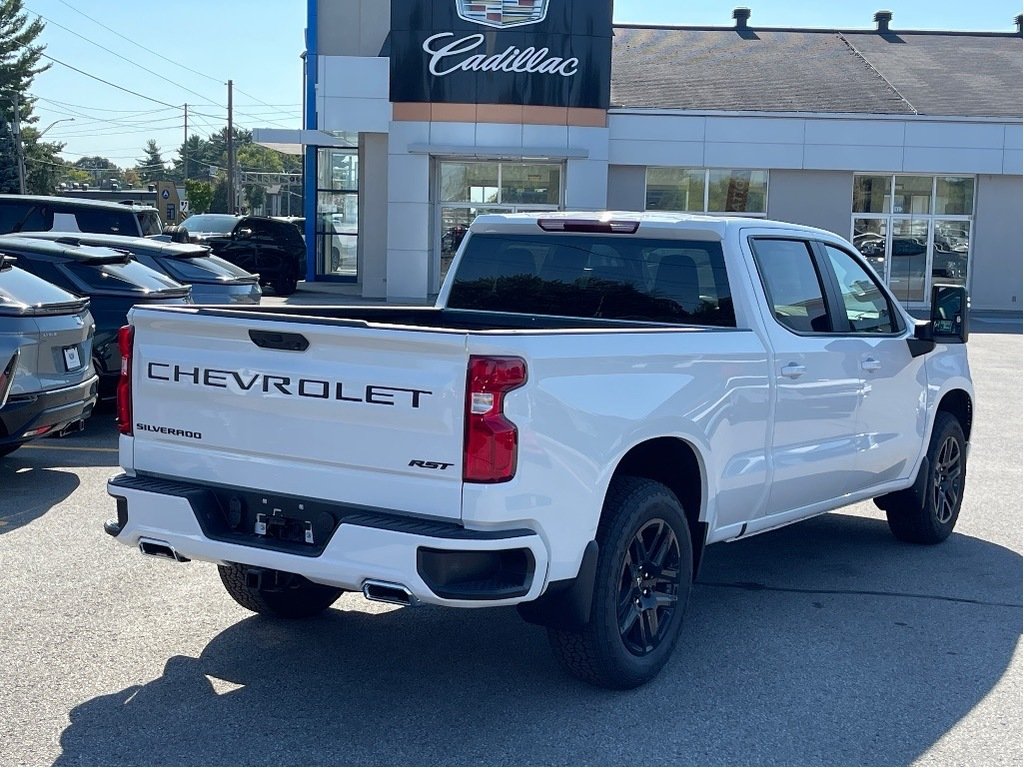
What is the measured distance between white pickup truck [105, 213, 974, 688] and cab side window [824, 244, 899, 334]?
0.19 ft

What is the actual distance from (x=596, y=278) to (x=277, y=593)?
87.2 inches

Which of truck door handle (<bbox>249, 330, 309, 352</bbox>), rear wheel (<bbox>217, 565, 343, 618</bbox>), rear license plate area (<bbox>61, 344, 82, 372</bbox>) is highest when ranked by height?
truck door handle (<bbox>249, 330, 309, 352</bbox>)

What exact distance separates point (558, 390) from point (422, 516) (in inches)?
26.2

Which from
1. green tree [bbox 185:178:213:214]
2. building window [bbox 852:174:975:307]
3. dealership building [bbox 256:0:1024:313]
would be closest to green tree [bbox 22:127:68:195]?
green tree [bbox 185:178:213:214]

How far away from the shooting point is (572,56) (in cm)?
2708

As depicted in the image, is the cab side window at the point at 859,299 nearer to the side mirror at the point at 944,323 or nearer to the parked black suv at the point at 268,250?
the side mirror at the point at 944,323

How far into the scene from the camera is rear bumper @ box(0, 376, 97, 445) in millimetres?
8234

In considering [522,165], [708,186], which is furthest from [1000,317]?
[522,165]

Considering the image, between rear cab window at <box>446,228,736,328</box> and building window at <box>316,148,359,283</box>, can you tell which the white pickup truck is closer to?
rear cab window at <box>446,228,736,328</box>

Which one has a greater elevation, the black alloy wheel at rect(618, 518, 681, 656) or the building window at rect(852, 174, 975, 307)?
the building window at rect(852, 174, 975, 307)

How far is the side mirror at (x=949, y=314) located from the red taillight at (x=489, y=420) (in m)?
3.76

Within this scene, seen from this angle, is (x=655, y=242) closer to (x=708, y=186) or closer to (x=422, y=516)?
(x=422, y=516)

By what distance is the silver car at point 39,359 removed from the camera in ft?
27.1

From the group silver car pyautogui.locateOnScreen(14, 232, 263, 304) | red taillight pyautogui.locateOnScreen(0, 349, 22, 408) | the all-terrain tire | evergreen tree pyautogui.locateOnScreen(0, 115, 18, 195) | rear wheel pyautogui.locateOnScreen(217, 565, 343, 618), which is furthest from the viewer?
evergreen tree pyautogui.locateOnScreen(0, 115, 18, 195)
